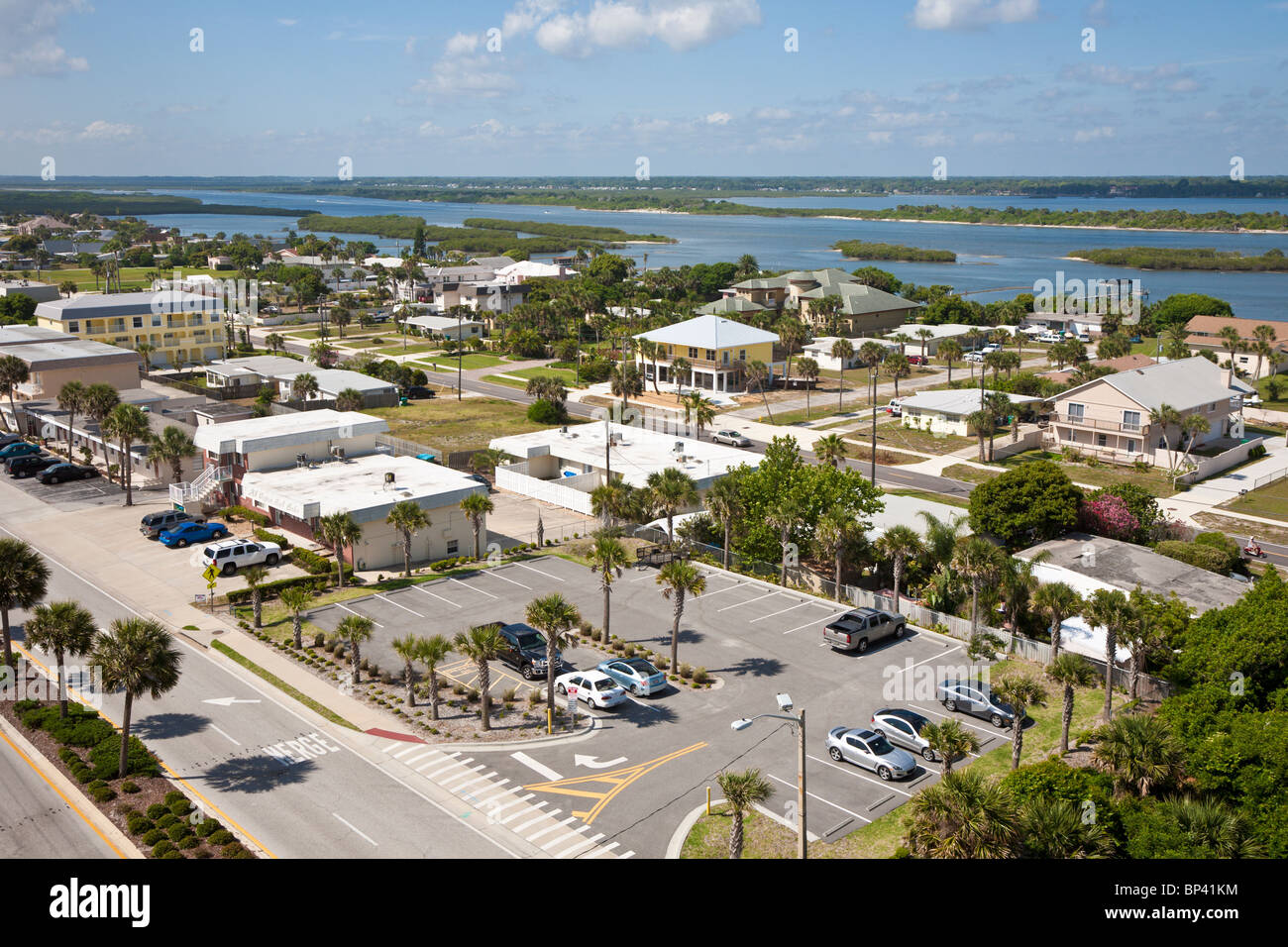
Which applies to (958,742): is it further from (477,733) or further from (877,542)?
(877,542)

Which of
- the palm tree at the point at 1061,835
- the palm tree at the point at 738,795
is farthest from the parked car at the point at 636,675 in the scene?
the palm tree at the point at 1061,835

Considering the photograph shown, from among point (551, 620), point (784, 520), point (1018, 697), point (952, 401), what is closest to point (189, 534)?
point (551, 620)

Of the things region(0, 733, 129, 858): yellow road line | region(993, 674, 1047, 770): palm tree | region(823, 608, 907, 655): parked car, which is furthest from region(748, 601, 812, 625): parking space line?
region(0, 733, 129, 858): yellow road line

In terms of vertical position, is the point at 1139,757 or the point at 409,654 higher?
the point at 409,654

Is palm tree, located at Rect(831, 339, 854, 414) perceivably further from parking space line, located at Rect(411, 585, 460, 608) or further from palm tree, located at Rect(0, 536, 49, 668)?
palm tree, located at Rect(0, 536, 49, 668)

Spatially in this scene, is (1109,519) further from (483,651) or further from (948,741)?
(483,651)
